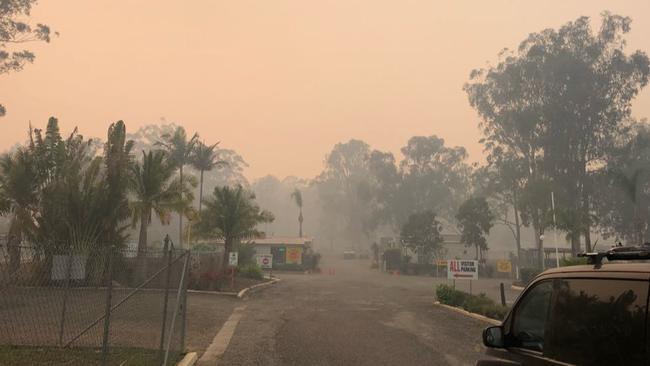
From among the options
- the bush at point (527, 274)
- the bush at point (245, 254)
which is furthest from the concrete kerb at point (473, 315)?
the bush at point (245, 254)

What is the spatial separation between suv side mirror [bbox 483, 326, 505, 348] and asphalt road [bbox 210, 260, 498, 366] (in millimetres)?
1949

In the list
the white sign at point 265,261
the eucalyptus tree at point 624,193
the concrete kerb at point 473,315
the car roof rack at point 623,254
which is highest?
the eucalyptus tree at point 624,193

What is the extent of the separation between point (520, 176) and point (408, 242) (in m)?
16.1

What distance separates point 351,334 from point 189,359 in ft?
16.8

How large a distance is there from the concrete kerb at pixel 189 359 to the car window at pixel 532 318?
661 cm

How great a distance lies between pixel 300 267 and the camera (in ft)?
167

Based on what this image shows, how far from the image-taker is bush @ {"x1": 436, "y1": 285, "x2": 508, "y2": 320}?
53.2ft

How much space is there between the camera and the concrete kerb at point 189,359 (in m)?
8.87

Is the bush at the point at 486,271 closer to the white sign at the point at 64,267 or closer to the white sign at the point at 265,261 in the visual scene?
the white sign at the point at 265,261

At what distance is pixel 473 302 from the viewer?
17969 millimetres

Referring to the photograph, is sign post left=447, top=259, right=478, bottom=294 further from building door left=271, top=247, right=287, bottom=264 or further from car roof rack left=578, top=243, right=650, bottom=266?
building door left=271, top=247, right=287, bottom=264

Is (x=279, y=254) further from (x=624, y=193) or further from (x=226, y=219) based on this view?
(x=624, y=193)

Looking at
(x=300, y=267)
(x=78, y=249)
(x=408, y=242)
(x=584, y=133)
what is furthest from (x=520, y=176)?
(x=78, y=249)

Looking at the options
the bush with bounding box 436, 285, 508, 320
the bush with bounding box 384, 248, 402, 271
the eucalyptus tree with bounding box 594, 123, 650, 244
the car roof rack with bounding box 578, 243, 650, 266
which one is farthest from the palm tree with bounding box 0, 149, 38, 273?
the eucalyptus tree with bounding box 594, 123, 650, 244
